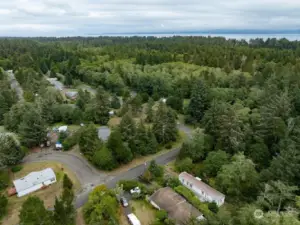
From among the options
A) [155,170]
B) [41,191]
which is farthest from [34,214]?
[155,170]

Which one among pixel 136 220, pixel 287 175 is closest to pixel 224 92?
pixel 287 175

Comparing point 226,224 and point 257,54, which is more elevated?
point 257,54

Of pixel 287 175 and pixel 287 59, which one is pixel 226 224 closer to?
pixel 287 175

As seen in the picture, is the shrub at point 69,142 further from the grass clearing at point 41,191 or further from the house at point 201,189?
the house at point 201,189

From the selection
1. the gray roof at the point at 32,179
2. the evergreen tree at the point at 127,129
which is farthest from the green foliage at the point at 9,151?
the evergreen tree at the point at 127,129

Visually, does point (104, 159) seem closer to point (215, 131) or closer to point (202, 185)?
point (202, 185)

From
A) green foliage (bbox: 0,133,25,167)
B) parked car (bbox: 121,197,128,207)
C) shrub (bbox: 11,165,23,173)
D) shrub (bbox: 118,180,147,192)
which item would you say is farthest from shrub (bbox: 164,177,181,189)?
green foliage (bbox: 0,133,25,167)
